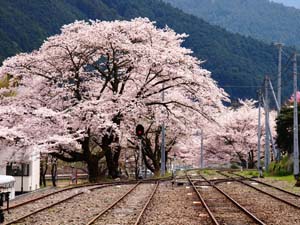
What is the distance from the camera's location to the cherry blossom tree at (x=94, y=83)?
30.8m

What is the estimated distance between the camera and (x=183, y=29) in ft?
549

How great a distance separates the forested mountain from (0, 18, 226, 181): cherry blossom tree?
268 ft

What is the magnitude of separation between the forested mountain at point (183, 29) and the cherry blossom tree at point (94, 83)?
81.6 metres

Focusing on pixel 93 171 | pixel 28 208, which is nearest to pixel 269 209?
pixel 28 208

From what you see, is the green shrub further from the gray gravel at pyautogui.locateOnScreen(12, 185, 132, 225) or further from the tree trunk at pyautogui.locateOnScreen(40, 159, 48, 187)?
the tree trunk at pyautogui.locateOnScreen(40, 159, 48, 187)

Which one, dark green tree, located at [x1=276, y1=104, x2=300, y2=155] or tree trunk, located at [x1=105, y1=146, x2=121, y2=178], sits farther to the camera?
dark green tree, located at [x1=276, y1=104, x2=300, y2=155]

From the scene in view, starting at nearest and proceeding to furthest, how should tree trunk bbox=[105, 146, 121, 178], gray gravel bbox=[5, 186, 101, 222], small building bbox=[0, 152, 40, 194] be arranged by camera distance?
gray gravel bbox=[5, 186, 101, 222], small building bbox=[0, 152, 40, 194], tree trunk bbox=[105, 146, 121, 178]

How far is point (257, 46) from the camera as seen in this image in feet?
530

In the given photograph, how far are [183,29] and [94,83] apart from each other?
134m

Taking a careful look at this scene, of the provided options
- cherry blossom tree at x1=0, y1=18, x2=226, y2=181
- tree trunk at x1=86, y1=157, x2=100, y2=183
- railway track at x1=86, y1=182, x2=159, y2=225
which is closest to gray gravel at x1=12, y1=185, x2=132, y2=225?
railway track at x1=86, y1=182, x2=159, y2=225

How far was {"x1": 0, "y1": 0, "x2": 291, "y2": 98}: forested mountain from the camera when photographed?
126m

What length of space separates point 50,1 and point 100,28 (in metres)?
118

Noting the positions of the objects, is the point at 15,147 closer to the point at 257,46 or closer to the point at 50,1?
the point at 50,1

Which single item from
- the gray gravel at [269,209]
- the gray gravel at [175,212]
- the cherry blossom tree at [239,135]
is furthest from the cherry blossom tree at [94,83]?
the cherry blossom tree at [239,135]
